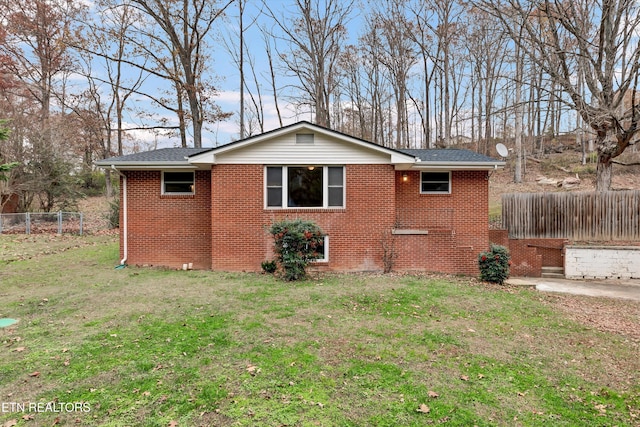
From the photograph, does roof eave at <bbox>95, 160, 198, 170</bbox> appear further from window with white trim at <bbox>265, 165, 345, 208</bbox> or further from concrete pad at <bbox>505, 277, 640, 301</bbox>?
concrete pad at <bbox>505, 277, 640, 301</bbox>

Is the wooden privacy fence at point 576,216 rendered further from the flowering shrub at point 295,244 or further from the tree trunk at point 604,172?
the flowering shrub at point 295,244

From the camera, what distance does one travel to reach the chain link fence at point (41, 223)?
1647 centimetres

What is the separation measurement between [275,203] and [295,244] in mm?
2105

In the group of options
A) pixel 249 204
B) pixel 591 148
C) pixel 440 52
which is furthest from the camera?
pixel 591 148

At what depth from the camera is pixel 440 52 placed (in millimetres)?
22312

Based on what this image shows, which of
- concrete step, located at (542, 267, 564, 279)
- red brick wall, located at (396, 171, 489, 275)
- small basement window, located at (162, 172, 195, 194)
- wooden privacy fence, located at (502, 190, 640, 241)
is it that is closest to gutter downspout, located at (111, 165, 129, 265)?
small basement window, located at (162, 172, 195, 194)

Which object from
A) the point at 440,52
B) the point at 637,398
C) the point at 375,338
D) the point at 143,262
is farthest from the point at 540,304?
the point at 440,52

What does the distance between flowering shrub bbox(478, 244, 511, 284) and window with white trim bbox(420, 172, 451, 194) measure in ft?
8.29

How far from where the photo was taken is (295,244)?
8336mm

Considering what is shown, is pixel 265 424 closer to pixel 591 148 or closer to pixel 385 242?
pixel 385 242

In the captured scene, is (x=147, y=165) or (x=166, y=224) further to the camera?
(x=166, y=224)

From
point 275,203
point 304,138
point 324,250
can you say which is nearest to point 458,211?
point 324,250

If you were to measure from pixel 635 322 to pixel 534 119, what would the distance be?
26754mm

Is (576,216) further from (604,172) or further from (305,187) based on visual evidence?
(305,187)
